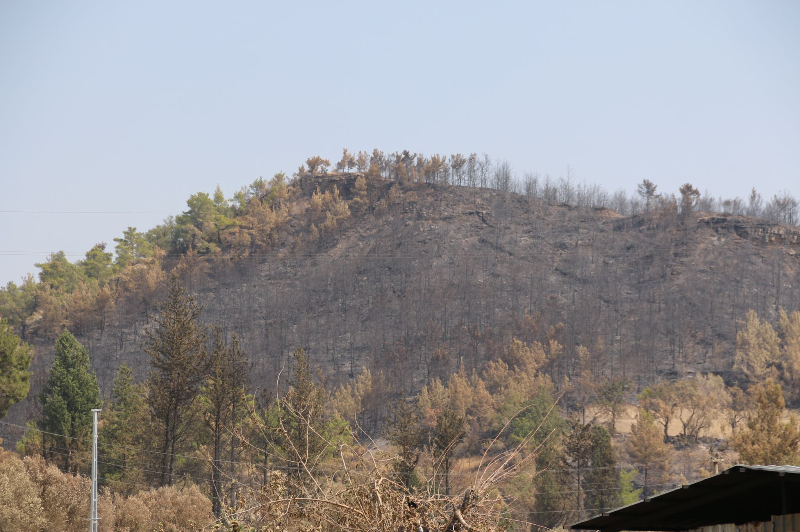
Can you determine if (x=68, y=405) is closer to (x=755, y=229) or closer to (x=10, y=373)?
(x=10, y=373)

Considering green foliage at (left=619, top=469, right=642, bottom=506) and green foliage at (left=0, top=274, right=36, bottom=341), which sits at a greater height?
green foliage at (left=0, top=274, right=36, bottom=341)

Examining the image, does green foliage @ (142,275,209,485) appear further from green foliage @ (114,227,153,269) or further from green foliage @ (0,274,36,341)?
green foliage @ (114,227,153,269)

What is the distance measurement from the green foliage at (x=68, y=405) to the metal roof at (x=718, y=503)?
40.4 m

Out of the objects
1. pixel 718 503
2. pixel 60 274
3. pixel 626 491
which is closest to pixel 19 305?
pixel 60 274

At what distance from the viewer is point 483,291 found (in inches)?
3398

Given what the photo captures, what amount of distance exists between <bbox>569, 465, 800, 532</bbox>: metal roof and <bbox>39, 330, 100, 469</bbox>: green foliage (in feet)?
133

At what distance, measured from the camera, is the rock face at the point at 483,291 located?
7706cm

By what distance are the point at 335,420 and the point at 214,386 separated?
9143 millimetres

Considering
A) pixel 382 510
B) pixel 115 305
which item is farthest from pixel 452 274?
pixel 382 510

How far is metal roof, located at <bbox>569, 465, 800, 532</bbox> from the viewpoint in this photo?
494cm

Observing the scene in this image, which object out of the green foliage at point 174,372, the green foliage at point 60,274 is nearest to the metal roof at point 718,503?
the green foliage at point 174,372

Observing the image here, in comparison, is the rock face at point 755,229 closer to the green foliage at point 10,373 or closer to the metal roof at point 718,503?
the green foliage at point 10,373

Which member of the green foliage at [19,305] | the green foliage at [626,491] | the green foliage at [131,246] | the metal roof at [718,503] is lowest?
the green foliage at [626,491]

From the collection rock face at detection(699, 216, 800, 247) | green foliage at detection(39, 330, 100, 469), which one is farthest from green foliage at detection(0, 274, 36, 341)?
rock face at detection(699, 216, 800, 247)
